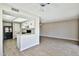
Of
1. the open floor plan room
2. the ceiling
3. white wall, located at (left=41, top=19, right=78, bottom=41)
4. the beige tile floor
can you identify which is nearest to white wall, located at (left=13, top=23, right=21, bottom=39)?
the open floor plan room

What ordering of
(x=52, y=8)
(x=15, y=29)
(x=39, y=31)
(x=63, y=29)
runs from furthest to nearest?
1. (x=15, y=29)
2. (x=63, y=29)
3. (x=39, y=31)
4. (x=52, y=8)

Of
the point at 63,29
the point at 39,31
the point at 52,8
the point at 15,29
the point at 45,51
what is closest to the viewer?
the point at 52,8

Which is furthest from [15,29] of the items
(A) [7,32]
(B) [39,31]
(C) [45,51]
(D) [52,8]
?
(D) [52,8]

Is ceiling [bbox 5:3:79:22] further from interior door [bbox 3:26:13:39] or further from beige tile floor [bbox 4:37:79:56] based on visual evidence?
interior door [bbox 3:26:13:39]

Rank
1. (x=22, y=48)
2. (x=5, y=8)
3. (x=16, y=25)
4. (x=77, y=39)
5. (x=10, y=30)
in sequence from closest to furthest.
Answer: (x=5, y=8), (x=22, y=48), (x=77, y=39), (x=10, y=30), (x=16, y=25)

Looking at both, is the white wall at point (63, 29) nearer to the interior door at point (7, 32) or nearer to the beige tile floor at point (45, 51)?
the beige tile floor at point (45, 51)

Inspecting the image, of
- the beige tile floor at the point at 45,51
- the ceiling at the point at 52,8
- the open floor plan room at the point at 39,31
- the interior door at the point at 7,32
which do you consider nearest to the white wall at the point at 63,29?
the open floor plan room at the point at 39,31

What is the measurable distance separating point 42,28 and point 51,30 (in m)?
1.95

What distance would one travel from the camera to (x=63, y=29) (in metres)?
7.29

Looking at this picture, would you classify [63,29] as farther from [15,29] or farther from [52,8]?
[15,29]

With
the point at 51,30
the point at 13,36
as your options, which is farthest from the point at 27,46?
the point at 51,30

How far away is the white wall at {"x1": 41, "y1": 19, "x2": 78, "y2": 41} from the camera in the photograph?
633 cm

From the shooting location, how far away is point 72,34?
6.48 meters

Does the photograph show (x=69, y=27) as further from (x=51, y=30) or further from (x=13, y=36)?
(x=13, y=36)
